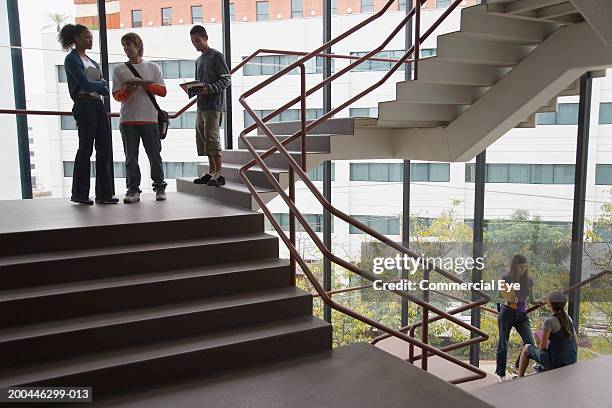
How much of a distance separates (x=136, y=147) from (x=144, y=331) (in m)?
2.27

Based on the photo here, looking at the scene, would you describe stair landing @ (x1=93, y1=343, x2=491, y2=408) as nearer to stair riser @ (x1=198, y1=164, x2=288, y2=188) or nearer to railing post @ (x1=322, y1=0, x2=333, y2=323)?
stair riser @ (x1=198, y1=164, x2=288, y2=188)

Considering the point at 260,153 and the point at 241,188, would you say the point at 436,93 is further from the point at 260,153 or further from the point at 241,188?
the point at 241,188

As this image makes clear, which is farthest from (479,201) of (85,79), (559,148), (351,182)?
(85,79)

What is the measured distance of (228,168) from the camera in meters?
5.44

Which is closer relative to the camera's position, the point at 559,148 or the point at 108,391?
the point at 108,391

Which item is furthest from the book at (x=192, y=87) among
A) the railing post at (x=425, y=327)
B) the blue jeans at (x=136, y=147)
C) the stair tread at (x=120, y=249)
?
the railing post at (x=425, y=327)

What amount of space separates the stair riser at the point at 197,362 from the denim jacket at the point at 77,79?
2.43 m

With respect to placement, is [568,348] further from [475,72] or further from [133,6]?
[133,6]

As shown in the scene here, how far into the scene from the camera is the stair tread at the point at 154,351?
276 centimetres

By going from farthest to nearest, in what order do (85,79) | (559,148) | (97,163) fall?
(559,148) → (97,163) → (85,79)

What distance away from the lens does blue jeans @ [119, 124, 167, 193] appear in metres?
4.86

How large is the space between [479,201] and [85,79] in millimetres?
4954

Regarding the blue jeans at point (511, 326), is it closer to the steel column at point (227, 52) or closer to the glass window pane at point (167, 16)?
the steel column at point (227, 52)

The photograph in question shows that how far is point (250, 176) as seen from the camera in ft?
16.5
